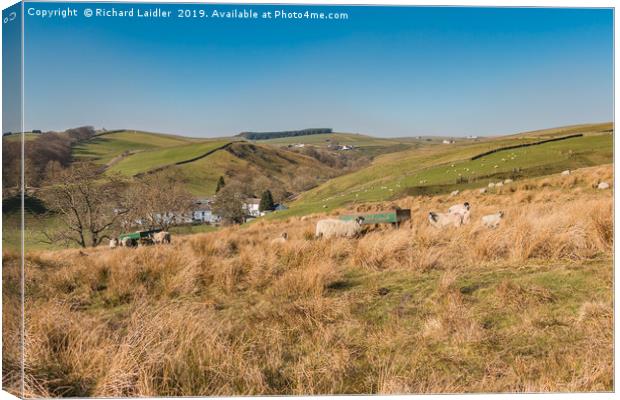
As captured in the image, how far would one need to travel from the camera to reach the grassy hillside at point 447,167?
3.76 metres

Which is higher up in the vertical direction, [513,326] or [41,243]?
[41,243]

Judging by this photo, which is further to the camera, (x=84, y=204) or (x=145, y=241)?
(x=145, y=241)

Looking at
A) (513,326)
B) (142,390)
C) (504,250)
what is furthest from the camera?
(504,250)

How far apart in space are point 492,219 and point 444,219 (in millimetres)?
597

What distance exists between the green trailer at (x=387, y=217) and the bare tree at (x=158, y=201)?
4.36ft

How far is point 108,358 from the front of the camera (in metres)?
3.10

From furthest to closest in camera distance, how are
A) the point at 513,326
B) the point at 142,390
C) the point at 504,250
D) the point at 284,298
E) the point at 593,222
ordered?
the point at 504,250 < the point at 593,222 < the point at 284,298 < the point at 513,326 < the point at 142,390

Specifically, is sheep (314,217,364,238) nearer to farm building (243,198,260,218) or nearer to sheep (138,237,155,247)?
farm building (243,198,260,218)

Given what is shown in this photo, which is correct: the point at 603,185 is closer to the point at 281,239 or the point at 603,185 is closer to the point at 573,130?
the point at 573,130

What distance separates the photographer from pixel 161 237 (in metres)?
3.50

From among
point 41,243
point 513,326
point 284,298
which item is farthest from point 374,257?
point 41,243

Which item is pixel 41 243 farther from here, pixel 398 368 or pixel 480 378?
pixel 480 378

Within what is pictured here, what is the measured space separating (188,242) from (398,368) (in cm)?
195

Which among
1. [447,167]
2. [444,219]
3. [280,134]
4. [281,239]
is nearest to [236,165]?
[280,134]
